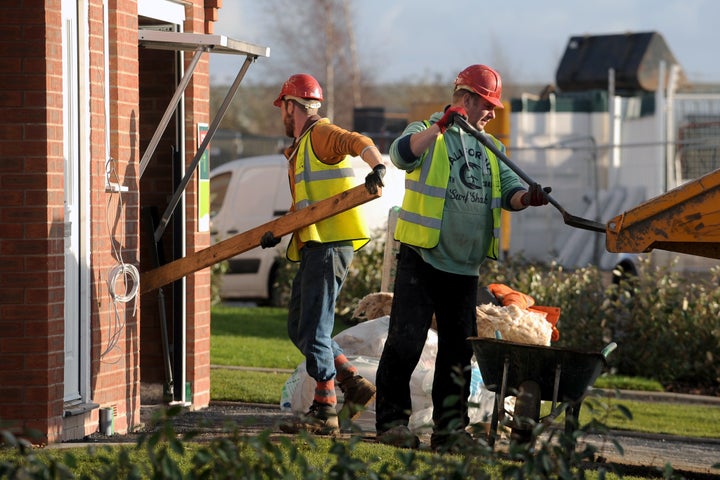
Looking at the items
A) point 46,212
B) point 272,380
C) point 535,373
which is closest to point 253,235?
point 46,212

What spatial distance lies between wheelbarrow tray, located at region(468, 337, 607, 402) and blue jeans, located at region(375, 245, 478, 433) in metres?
0.56

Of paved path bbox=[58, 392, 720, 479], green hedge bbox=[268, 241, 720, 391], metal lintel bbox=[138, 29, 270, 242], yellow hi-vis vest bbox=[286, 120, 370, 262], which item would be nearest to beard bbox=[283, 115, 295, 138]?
yellow hi-vis vest bbox=[286, 120, 370, 262]

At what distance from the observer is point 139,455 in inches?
246

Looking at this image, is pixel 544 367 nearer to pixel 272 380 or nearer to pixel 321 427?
pixel 321 427

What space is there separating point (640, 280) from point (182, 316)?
547 centimetres

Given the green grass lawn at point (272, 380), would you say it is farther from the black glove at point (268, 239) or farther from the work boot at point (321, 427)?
the black glove at point (268, 239)

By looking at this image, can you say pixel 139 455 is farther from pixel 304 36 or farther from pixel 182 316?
pixel 304 36

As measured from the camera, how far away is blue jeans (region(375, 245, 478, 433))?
23.7 ft

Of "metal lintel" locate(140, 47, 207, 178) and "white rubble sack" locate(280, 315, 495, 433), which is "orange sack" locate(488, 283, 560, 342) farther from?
"metal lintel" locate(140, 47, 207, 178)

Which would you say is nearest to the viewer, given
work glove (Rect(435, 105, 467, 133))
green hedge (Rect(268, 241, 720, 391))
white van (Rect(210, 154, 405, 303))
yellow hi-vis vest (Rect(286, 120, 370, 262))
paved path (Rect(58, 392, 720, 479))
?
work glove (Rect(435, 105, 467, 133))

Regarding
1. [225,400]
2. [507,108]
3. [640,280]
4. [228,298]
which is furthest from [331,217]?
[507,108]

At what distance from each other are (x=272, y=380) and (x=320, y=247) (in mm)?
3428

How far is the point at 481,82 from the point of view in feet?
23.3

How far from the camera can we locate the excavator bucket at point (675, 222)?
5734mm
